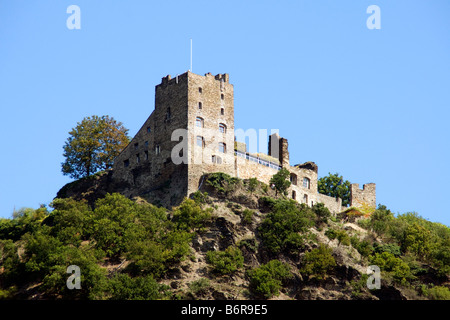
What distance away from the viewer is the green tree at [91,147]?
97.1m

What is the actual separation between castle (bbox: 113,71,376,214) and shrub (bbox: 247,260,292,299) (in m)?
12.0

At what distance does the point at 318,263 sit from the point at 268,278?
500 cm

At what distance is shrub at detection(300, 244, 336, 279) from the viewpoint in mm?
78562

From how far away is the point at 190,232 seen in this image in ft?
266

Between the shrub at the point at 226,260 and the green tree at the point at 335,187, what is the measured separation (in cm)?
2732

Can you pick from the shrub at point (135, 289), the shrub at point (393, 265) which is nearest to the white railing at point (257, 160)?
the shrub at point (393, 265)

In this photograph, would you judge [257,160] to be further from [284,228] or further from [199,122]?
[284,228]

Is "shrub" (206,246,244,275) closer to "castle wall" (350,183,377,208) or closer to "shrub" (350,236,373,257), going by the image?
"shrub" (350,236,373,257)

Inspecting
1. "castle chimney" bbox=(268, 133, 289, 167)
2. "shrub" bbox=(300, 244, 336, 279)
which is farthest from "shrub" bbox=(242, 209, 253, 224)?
"castle chimney" bbox=(268, 133, 289, 167)

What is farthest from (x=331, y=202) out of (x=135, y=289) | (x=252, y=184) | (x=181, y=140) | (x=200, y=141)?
(x=135, y=289)
